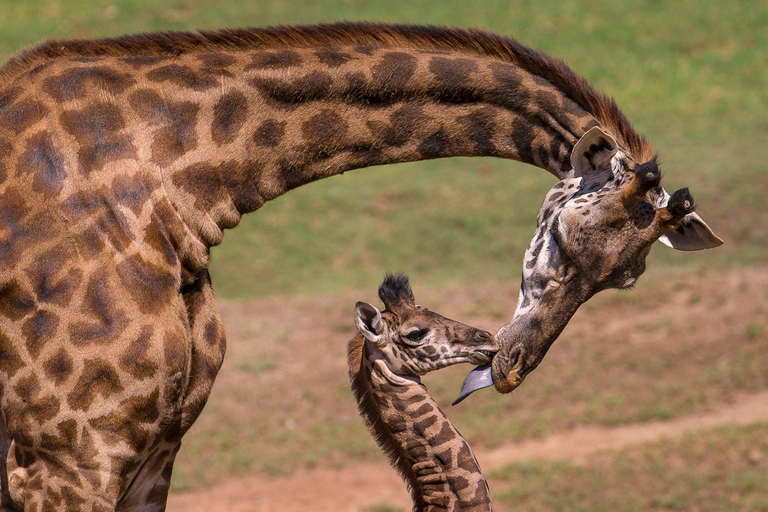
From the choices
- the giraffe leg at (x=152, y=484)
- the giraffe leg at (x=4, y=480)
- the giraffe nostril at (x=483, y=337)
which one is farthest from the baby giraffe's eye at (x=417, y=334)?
the giraffe leg at (x=4, y=480)

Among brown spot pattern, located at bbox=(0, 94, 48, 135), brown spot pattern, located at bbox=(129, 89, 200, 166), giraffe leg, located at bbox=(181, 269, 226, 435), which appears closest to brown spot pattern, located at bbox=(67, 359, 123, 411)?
giraffe leg, located at bbox=(181, 269, 226, 435)

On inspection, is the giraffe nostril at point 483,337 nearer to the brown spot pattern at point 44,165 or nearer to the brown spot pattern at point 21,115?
the brown spot pattern at point 44,165

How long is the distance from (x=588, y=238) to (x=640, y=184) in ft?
1.06

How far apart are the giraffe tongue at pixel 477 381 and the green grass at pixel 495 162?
13.7 feet

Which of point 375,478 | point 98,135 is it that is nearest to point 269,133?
point 98,135

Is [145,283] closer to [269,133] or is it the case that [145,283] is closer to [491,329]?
[269,133]

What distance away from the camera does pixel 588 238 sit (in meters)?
4.15

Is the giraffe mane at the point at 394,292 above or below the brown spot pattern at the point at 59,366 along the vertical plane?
below

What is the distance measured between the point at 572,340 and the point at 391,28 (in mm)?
7102

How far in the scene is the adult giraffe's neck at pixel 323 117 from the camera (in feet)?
13.9

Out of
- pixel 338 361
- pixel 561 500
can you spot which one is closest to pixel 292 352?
pixel 338 361

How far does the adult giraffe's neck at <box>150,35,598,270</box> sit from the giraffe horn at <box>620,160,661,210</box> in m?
0.48

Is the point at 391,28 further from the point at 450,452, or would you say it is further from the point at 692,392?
the point at 692,392

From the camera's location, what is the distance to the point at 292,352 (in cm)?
1147
